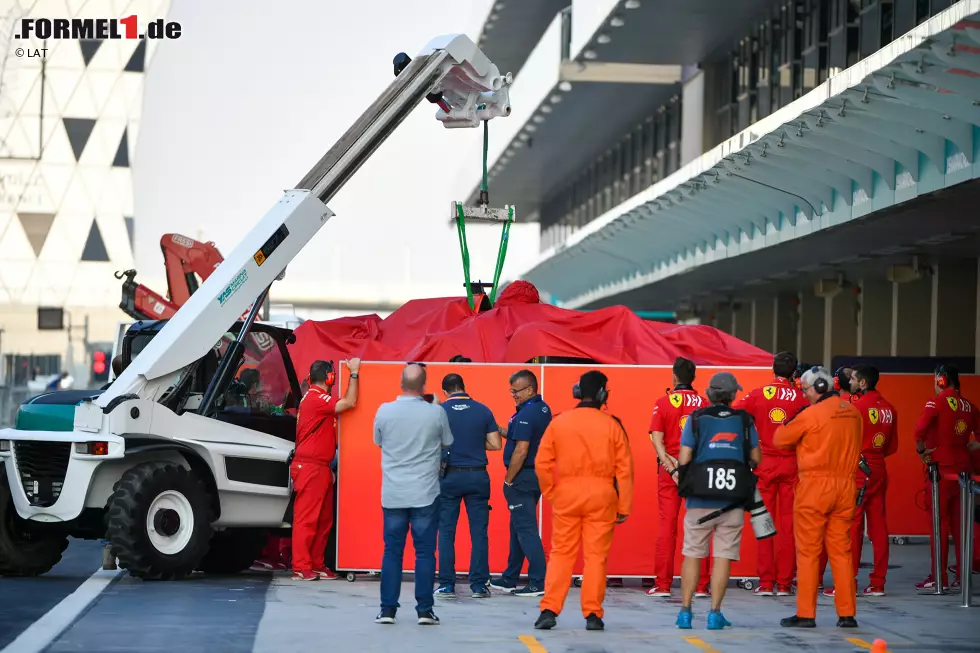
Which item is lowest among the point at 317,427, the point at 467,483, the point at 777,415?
the point at 467,483

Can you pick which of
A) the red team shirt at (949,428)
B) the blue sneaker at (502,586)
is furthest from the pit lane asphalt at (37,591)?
the red team shirt at (949,428)

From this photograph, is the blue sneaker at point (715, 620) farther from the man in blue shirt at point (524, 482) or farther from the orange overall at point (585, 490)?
the man in blue shirt at point (524, 482)

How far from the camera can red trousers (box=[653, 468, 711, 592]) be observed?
1330 centimetres

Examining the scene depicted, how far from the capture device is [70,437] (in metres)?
13.5

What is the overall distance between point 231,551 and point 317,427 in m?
1.92

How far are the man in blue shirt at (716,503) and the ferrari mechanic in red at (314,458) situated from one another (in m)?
3.83

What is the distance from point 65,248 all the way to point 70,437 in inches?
2824

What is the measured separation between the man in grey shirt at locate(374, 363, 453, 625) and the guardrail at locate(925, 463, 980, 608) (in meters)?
4.75

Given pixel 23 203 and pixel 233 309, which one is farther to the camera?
pixel 23 203

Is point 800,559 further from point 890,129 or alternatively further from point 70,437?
point 890,129

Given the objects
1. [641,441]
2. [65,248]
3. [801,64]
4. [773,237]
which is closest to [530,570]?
[641,441]

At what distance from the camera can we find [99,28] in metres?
81.8

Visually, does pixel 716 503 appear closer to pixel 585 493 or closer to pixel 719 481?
pixel 719 481

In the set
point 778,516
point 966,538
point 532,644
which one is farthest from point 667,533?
point 532,644
